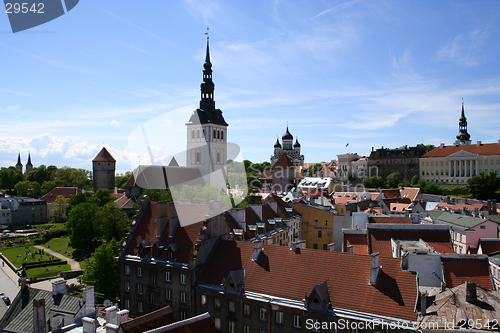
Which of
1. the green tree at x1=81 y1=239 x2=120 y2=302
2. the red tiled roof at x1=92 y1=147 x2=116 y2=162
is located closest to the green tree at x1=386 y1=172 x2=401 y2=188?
the red tiled roof at x1=92 y1=147 x2=116 y2=162

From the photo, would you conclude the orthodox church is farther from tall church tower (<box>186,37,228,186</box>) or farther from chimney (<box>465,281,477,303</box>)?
chimney (<box>465,281,477,303</box>)

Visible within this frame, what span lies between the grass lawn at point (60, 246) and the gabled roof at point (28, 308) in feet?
133

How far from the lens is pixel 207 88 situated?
8538cm

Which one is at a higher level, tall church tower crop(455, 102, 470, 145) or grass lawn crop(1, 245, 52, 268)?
tall church tower crop(455, 102, 470, 145)

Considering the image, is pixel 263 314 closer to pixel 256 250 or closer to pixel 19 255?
pixel 256 250

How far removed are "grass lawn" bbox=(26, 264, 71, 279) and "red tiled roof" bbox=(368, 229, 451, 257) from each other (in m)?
41.8

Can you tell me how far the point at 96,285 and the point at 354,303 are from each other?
2414 centimetres

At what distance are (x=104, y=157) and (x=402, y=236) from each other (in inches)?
3850

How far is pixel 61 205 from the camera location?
9775 centimetres

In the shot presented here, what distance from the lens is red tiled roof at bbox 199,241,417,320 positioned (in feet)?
63.5

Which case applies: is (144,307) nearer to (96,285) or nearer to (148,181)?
(96,285)

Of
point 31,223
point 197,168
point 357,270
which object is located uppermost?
point 197,168

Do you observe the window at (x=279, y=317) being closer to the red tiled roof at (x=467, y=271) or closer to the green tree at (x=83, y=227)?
the red tiled roof at (x=467, y=271)

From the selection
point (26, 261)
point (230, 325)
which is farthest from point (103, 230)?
point (230, 325)
